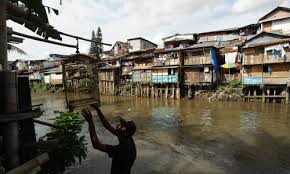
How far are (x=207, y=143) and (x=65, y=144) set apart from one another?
9.17 m

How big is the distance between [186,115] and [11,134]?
60.8ft

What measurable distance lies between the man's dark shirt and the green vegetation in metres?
1.54

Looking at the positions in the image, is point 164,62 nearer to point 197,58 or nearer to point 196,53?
point 196,53

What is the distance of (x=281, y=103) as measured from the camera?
25.4 m

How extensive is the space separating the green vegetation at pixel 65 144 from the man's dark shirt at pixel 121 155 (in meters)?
1.54

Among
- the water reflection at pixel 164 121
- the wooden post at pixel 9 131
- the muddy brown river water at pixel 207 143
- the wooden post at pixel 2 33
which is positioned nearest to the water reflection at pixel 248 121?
the muddy brown river water at pixel 207 143

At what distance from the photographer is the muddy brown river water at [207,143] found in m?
9.28

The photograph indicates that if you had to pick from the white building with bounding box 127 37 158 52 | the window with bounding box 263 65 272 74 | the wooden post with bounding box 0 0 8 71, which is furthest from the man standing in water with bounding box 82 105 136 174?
the white building with bounding box 127 37 158 52

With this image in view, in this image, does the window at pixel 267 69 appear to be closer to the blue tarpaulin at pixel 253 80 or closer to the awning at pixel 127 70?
the blue tarpaulin at pixel 253 80

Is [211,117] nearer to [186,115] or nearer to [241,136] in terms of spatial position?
[186,115]

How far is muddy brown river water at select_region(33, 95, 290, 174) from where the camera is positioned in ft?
30.5

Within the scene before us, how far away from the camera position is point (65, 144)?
5246 mm

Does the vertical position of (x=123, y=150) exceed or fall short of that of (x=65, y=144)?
it exceeds it

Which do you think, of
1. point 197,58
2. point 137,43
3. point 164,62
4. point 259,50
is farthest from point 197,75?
point 137,43
